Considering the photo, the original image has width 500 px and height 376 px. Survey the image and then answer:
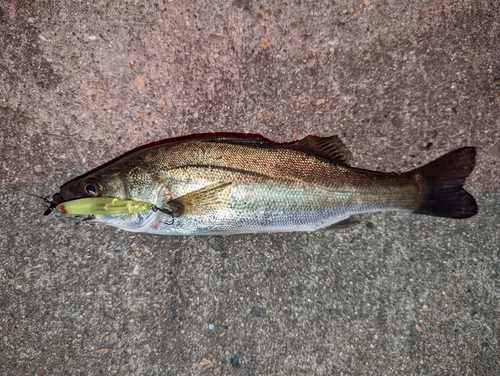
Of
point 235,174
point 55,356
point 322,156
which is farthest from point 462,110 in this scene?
point 55,356

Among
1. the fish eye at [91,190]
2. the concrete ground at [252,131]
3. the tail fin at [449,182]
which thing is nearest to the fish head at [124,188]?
the fish eye at [91,190]

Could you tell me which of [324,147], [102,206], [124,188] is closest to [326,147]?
[324,147]

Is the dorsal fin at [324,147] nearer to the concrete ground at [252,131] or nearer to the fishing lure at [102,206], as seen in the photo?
the concrete ground at [252,131]

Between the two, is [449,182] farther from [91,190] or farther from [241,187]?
[91,190]

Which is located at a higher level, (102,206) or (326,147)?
(326,147)

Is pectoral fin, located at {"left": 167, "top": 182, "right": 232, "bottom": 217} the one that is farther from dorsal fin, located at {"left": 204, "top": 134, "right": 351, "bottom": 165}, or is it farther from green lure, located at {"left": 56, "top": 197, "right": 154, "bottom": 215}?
dorsal fin, located at {"left": 204, "top": 134, "right": 351, "bottom": 165}

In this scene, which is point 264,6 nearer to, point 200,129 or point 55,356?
point 200,129
